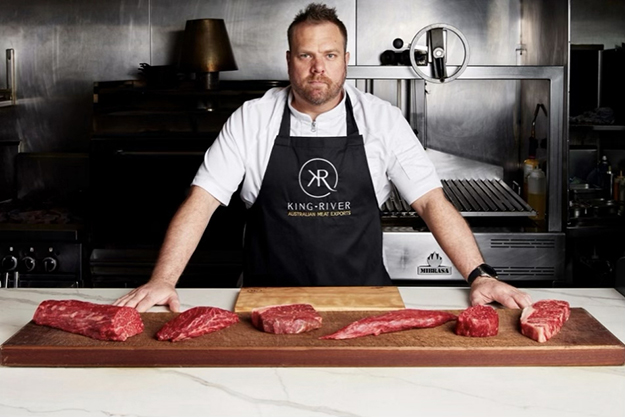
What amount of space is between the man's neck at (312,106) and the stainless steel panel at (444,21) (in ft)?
6.18

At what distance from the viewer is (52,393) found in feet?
5.38

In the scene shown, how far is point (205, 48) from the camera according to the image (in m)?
4.57

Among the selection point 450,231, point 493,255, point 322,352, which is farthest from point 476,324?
point 493,255

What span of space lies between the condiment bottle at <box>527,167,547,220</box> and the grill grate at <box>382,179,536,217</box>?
0.26ft

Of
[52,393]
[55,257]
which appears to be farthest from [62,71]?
[52,393]

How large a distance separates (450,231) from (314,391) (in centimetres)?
115

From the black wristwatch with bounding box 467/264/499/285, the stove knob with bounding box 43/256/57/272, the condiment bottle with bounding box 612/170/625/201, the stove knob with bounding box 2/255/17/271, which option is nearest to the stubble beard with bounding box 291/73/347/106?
the black wristwatch with bounding box 467/264/499/285

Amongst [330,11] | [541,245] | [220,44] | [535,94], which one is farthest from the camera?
[220,44]

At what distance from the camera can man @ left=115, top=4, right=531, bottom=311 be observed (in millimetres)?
2818

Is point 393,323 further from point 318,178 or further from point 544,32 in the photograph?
point 544,32

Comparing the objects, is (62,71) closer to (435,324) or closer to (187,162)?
(187,162)

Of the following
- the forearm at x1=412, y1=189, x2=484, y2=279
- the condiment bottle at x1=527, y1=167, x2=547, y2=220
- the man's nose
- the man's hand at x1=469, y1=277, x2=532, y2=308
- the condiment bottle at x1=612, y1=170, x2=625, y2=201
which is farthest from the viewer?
the condiment bottle at x1=612, y1=170, x2=625, y2=201

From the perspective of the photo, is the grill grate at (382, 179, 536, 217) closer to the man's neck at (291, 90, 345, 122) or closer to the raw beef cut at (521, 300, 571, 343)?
the man's neck at (291, 90, 345, 122)

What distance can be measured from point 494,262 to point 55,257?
2080 millimetres
